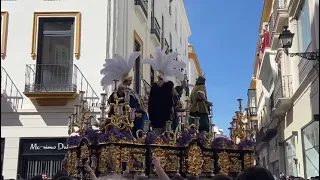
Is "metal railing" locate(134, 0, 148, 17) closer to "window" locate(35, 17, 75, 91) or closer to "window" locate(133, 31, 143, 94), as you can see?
Result: "window" locate(133, 31, 143, 94)

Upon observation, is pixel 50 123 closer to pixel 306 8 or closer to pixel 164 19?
pixel 306 8

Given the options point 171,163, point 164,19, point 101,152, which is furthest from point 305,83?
point 164,19

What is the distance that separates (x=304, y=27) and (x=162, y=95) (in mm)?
6632

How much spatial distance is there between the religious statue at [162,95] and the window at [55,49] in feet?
17.6

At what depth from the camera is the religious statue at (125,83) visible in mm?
7176

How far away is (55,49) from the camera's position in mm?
12836

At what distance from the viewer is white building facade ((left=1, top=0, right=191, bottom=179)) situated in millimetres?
12180

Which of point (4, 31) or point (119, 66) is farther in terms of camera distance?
point (4, 31)

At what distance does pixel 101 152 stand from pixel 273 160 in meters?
16.8

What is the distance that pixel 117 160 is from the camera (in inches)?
243

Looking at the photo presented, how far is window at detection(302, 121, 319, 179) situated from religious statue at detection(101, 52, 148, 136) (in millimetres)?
5576

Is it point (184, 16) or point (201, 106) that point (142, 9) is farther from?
point (184, 16)

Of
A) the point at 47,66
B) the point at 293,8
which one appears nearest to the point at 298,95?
the point at 293,8

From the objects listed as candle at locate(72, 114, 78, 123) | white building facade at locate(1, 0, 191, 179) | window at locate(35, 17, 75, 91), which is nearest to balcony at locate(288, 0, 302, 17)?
white building facade at locate(1, 0, 191, 179)
